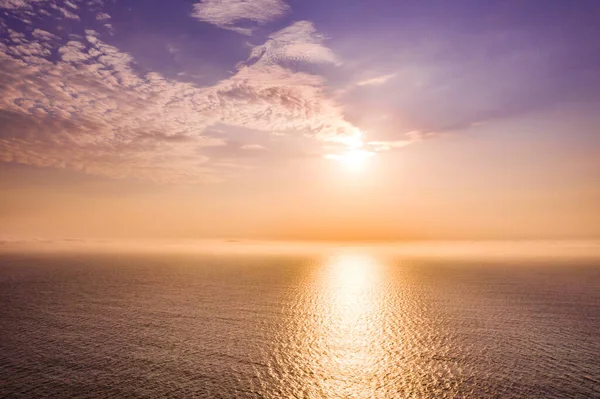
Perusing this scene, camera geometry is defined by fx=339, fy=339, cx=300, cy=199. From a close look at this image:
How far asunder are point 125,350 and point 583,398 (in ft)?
189

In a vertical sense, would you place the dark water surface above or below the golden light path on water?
above

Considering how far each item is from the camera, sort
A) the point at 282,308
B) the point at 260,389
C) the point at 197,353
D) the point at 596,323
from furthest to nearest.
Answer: the point at 282,308 → the point at 596,323 → the point at 197,353 → the point at 260,389

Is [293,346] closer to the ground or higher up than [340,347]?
higher up

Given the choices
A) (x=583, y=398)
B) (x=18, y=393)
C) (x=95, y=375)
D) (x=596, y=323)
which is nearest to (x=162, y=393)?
(x=95, y=375)

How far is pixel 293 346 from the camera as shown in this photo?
54.8 metres

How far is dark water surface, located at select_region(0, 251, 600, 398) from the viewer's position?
3925 centimetres

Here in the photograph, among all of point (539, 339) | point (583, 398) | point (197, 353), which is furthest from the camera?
point (539, 339)

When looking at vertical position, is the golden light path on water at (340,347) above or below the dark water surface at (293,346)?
below

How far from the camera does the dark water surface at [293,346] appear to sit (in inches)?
1545

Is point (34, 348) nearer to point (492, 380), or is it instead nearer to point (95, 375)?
point (95, 375)

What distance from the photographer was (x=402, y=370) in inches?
1767

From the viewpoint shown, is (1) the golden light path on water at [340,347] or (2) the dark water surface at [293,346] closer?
(2) the dark water surface at [293,346]

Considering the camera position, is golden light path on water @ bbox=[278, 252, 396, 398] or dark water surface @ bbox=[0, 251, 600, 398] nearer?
dark water surface @ bbox=[0, 251, 600, 398]

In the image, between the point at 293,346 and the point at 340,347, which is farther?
the point at 340,347
